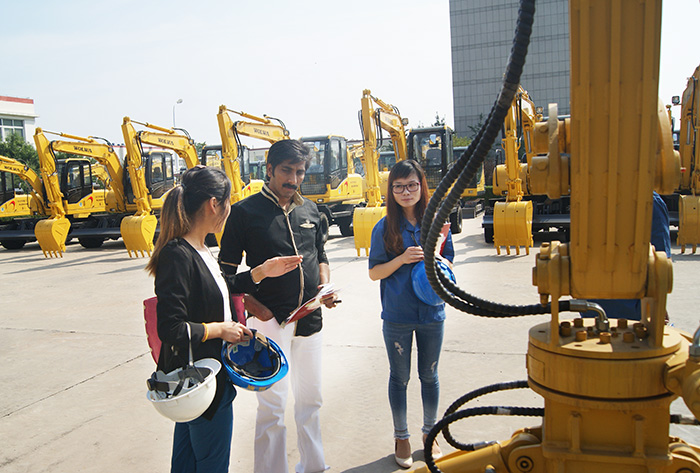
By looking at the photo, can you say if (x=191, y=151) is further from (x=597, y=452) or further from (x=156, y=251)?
(x=597, y=452)

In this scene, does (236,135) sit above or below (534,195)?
above

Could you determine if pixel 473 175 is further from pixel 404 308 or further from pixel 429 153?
pixel 429 153

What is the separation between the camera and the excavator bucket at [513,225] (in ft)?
37.3

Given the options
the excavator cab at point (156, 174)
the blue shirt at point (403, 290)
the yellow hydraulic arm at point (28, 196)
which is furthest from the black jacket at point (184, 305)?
the yellow hydraulic arm at point (28, 196)

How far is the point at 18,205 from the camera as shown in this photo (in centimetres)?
2020

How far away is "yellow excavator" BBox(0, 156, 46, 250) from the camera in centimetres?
1844

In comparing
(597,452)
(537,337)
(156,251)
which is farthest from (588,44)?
(156,251)

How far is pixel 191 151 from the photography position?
1766cm

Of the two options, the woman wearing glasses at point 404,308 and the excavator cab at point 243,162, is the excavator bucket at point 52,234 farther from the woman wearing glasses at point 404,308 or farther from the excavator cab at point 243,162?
the woman wearing glasses at point 404,308

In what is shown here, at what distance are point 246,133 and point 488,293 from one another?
30.9 feet

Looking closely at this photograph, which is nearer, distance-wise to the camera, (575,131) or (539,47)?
(575,131)

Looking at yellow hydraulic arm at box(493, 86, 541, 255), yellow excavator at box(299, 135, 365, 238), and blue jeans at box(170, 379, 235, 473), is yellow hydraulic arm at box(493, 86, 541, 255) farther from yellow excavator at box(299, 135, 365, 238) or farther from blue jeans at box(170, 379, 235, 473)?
blue jeans at box(170, 379, 235, 473)

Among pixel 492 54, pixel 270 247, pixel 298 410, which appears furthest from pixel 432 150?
pixel 492 54

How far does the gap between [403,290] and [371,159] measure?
10.6 meters
